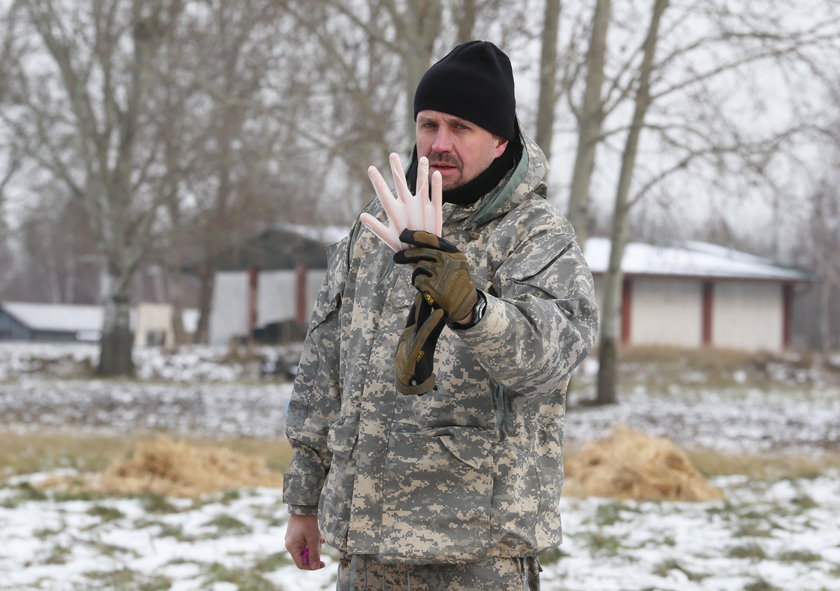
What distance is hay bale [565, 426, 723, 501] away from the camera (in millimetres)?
7523

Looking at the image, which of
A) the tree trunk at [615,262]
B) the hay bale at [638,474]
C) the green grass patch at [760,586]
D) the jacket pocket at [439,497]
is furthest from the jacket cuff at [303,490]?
the tree trunk at [615,262]

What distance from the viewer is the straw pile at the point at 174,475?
24.0ft

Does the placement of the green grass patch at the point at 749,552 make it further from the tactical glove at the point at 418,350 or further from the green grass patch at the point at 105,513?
the tactical glove at the point at 418,350

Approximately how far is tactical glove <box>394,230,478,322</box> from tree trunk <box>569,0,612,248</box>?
10.4 metres

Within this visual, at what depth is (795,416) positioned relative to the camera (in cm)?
1597

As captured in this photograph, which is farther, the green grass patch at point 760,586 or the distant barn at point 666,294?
the distant barn at point 666,294

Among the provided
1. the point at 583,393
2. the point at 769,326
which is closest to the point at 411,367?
the point at 583,393

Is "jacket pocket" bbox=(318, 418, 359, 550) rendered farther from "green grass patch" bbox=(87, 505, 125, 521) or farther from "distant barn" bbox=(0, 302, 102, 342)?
"distant barn" bbox=(0, 302, 102, 342)

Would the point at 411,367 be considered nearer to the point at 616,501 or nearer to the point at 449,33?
the point at 616,501

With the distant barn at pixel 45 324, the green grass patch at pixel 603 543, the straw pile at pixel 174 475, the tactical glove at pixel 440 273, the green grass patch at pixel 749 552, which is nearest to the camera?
the tactical glove at pixel 440 273

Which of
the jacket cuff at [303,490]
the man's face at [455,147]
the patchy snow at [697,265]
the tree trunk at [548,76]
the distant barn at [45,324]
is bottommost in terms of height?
the distant barn at [45,324]

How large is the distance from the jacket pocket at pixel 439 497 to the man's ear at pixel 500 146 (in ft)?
2.17

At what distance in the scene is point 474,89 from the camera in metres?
2.34

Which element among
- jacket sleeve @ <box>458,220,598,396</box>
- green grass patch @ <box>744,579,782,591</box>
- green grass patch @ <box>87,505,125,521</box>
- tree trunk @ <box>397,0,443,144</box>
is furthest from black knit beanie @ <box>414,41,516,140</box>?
tree trunk @ <box>397,0,443,144</box>
